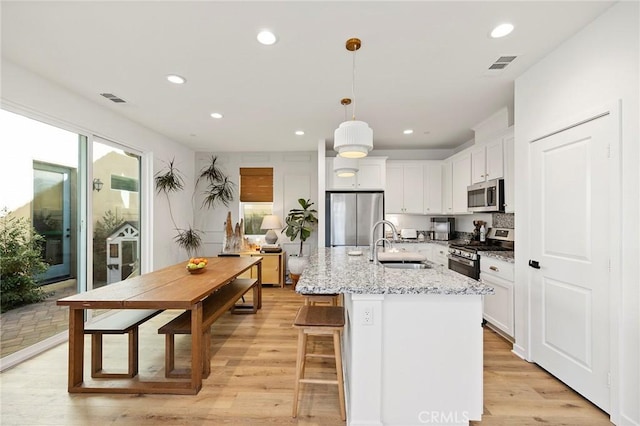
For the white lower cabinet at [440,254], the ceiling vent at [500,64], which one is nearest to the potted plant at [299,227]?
the white lower cabinet at [440,254]

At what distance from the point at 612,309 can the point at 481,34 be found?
6.60 ft

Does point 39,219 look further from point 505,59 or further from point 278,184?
point 505,59

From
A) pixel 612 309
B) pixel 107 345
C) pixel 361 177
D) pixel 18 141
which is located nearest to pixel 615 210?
pixel 612 309

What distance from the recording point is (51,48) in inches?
88.5

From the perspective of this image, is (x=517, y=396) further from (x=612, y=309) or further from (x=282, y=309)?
(x=282, y=309)

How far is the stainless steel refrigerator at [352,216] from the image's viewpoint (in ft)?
16.0

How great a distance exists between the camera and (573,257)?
211cm

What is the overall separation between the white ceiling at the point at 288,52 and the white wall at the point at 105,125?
5.3 inches

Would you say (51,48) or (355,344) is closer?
(355,344)

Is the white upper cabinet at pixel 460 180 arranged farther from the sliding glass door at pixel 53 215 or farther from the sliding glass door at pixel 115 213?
the sliding glass door at pixel 53 215

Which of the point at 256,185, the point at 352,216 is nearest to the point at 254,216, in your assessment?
the point at 256,185

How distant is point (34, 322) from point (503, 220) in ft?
17.9

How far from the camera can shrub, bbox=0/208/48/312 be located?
8.44ft

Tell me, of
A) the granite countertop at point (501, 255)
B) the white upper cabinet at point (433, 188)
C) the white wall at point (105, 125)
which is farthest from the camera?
the white upper cabinet at point (433, 188)
